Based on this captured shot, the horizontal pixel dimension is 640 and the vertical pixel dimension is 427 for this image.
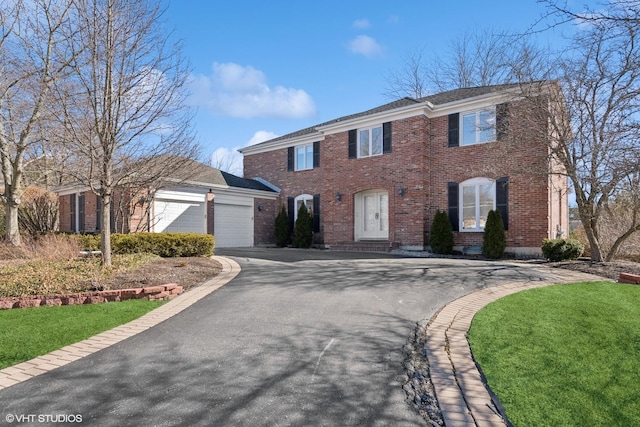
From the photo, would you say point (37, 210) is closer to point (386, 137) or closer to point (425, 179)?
point (386, 137)

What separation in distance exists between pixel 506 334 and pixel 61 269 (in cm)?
800

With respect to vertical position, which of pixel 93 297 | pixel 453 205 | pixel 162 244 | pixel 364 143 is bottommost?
pixel 93 297

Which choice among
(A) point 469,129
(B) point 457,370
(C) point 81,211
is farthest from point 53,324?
(C) point 81,211

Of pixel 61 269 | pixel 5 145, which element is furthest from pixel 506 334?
pixel 5 145

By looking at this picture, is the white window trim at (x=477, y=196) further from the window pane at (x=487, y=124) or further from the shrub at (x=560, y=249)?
the shrub at (x=560, y=249)

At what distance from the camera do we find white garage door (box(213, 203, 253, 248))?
17.9 m

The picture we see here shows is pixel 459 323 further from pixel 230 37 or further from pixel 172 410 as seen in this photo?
pixel 230 37

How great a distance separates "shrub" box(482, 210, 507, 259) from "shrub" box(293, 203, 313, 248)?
25.8ft

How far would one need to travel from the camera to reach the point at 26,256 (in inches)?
387

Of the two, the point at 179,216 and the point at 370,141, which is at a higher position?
the point at 370,141

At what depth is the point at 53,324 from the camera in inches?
193

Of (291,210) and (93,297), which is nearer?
(93,297)

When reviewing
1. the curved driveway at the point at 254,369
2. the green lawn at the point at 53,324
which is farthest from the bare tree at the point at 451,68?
the green lawn at the point at 53,324

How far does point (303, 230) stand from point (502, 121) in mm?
9529
